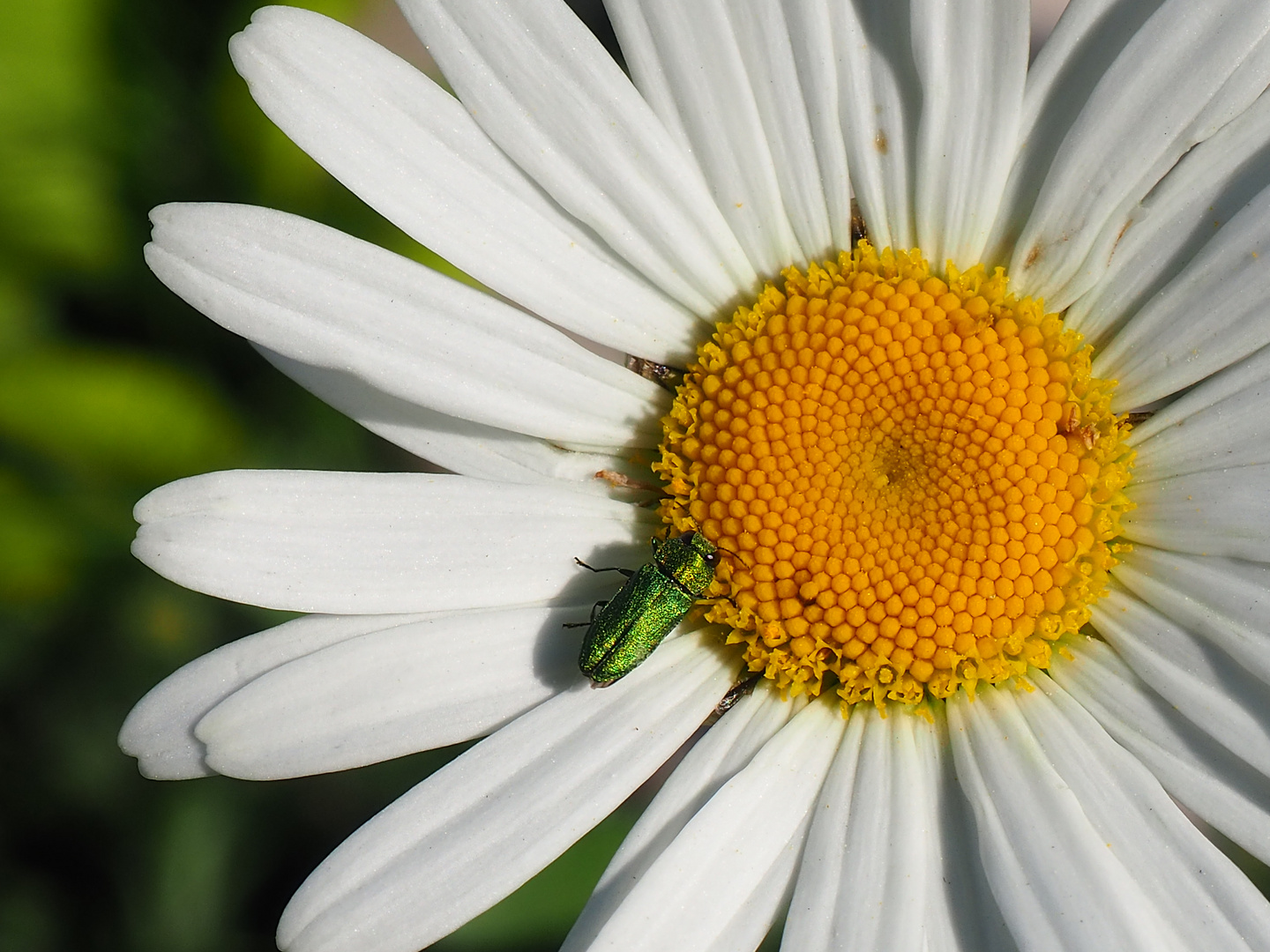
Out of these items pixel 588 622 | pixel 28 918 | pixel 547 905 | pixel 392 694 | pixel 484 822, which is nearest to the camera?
pixel 484 822

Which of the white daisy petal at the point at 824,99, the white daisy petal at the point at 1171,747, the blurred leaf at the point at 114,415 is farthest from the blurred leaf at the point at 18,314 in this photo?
the white daisy petal at the point at 1171,747

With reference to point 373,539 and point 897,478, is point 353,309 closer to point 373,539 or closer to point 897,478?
point 373,539

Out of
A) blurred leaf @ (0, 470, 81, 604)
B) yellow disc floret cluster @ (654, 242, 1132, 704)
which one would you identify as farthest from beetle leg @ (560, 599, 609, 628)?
blurred leaf @ (0, 470, 81, 604)

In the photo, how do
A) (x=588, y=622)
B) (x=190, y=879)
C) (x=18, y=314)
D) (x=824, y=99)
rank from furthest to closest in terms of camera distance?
(x=18, y=314) < (x=190, y=879) < (x=588, y=622) < (x=824, y=99)

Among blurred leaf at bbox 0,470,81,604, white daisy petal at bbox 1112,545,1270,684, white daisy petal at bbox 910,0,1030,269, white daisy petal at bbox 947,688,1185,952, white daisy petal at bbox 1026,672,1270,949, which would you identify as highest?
white daisy petal at bbox 910,0,1030,269

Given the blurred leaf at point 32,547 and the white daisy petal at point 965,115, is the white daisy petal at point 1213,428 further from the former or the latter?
the blurred leaf at point 32,547

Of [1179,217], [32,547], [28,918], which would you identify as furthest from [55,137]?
[1179,217]

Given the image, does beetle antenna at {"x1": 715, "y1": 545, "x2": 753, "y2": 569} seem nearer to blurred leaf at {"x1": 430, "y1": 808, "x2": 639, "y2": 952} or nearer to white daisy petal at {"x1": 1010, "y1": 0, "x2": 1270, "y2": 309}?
white daisy petal at {"x1": 1010, "y1": 0, "x2": 1270, "y2": 309}
